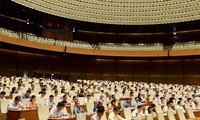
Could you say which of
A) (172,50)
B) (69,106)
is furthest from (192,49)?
(69,106)

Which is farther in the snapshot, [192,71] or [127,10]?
[127,10]

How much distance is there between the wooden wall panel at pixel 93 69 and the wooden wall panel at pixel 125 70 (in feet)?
7.32

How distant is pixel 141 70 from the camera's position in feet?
98.9

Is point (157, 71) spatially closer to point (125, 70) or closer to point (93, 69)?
point (125, 70)

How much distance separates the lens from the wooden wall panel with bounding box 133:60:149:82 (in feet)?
98.4

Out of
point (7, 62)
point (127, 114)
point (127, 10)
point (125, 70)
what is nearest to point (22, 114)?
point (127, 114)

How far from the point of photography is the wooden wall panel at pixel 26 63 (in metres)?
24.9

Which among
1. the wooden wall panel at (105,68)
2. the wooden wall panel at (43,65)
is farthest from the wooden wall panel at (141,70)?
the wooden wall panel at (43,65)

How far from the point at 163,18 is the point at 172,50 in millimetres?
3499

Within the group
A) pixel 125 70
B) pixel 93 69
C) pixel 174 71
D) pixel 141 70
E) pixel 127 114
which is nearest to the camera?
pixel 127 114

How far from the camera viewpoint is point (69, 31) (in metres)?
28.9

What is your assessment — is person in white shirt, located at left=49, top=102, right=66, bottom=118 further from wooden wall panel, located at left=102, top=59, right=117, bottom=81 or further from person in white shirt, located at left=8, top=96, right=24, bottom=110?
wooden wall panel, located at left=102, top=59, right=117, bottom=81

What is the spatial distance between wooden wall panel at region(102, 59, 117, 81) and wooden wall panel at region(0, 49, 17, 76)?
389 inches

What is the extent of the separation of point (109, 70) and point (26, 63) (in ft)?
30.6
